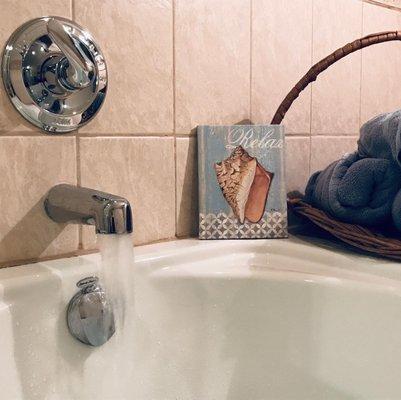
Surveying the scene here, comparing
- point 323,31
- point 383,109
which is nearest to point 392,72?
point 383,109

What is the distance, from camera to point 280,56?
1.09 metres

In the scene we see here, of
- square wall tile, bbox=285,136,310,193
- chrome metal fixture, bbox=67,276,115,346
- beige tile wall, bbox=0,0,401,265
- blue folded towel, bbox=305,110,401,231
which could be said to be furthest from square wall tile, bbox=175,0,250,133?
chrome metal fixture, bbox=67,276,115,346

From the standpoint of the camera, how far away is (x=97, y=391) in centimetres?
77

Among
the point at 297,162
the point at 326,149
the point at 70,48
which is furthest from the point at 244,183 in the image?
the point at 70,48

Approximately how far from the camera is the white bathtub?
0.73 metres

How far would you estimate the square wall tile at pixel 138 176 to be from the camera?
85cm

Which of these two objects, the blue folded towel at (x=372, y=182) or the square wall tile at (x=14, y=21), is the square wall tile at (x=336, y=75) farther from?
the square wall tile at (x=14, y=21)

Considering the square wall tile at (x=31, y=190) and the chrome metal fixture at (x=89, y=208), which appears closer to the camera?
the chrome metal fixture at (x=89, y=208)

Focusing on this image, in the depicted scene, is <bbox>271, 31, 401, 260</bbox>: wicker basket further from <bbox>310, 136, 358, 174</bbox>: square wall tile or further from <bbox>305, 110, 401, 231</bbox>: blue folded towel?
<bbox>310, 136, 358, 174</bbox>: square wall tile

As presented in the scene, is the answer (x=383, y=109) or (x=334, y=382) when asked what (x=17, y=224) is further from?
(x=383, y=109)

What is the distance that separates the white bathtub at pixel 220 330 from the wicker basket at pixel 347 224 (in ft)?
0.08

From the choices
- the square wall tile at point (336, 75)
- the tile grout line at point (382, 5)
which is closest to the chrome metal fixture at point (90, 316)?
the square wall tile at point (336, 75)

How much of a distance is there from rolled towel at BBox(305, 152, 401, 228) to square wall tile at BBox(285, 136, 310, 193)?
0.66 feet

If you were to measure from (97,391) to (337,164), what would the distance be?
541mm
